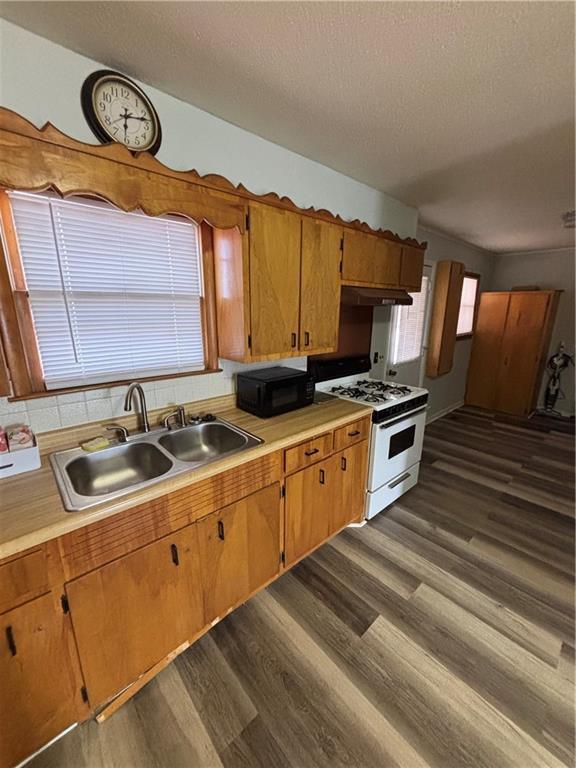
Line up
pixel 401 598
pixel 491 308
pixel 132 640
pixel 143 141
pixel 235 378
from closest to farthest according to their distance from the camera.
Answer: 1. pixel 132 640
2. pixel 143 141
3. pixel 401 598
4. pixel 235 378
5. pixel 491 308

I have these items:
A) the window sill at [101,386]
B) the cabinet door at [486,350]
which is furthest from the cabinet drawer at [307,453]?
the cabinet door at [486,350]

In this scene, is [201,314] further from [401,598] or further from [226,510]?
[401,598]

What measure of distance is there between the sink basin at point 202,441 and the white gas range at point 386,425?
3.29ft

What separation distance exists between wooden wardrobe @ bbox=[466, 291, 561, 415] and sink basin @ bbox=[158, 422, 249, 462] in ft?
16.4

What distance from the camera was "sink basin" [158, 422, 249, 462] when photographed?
1705mm

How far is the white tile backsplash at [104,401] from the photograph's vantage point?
1.38 meters

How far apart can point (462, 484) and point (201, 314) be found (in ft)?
9.31

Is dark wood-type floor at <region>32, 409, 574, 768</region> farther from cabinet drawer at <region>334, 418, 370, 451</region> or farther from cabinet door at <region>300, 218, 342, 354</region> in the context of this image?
cabinet door at <region>300, 218, 342, 354</region>

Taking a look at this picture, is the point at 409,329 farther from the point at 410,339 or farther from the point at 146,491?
the point at 146,491

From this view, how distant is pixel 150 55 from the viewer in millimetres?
1287

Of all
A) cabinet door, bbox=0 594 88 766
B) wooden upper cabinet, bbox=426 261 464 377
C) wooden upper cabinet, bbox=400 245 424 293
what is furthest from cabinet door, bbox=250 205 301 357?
wooden upper cabinet, bbox=426 261 464 377

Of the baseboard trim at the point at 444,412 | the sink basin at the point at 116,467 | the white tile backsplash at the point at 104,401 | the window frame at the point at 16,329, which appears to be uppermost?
the window frame at the point at 16,329

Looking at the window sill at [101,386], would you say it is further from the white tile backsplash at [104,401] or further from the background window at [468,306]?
the background window at [468,306]

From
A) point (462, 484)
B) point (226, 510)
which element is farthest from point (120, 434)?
point (462, 484)
